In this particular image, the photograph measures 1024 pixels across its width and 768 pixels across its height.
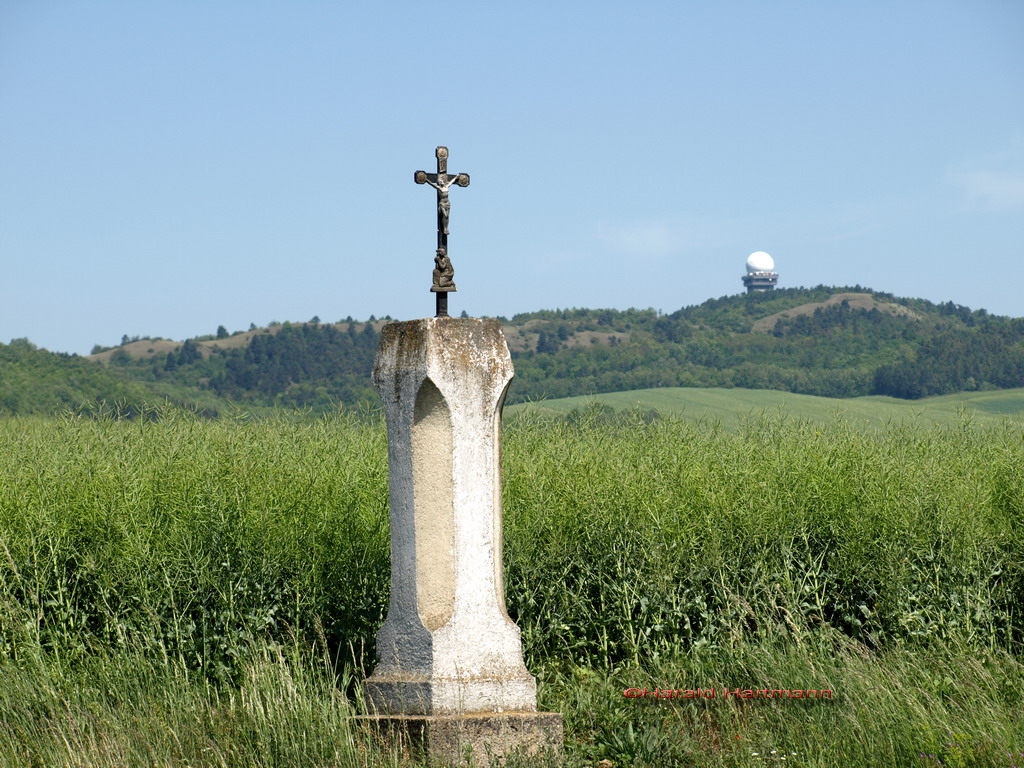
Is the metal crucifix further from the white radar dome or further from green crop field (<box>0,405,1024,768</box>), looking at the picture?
the white radar dome

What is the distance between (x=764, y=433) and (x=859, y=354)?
51.2 m

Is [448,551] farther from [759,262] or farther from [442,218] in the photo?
[759,262]

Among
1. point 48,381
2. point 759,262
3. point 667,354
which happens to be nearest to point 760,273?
point 759,262

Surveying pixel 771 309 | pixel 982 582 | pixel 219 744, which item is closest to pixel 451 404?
pixel 219 744

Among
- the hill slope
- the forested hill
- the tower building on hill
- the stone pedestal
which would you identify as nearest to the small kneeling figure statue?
the stone pedestal

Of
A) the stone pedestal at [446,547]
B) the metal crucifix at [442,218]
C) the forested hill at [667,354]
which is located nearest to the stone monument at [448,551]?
the stone pedestal at [446,547]

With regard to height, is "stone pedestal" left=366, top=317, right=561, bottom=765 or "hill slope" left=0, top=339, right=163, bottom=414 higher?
"hill slope" left=0, top=339, right=163, bottom=414

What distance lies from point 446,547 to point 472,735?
3.43ft

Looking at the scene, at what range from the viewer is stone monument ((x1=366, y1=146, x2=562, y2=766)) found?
19.6 ft

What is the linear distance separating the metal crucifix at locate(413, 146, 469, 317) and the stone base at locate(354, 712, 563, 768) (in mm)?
2336

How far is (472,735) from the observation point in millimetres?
5840

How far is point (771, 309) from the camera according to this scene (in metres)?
75.1

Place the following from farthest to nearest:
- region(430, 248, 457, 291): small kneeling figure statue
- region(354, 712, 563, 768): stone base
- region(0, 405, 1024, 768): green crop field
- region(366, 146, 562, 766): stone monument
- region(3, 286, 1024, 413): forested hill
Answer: region(3, 286, 1024, 413): forested hill
region(0, 405, 1024, 768): green crop field
region(430, 248, 457, 291): small kneeling figure statue
region(366, 146, 562, 766): stone monument
region(354, 712, 563, 768): stone base

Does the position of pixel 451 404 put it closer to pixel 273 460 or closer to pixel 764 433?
pixel 273 460
